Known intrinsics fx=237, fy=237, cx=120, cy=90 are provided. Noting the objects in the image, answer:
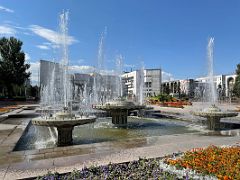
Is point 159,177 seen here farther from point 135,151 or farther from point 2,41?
point 2,41

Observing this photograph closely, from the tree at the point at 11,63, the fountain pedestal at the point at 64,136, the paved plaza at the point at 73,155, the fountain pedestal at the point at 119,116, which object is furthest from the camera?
the tree at the point at 11,63

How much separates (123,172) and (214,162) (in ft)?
5.63

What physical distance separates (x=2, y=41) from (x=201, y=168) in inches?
1932

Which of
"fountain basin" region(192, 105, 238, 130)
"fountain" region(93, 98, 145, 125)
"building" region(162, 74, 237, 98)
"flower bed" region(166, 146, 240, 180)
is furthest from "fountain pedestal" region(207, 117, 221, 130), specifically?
"building" region(162, 74, 237, 98)

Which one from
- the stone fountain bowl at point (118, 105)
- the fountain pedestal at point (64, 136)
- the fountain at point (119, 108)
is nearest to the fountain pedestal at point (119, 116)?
the fountain at point (119, 108)

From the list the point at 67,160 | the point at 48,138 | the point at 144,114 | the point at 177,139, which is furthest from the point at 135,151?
the point at 144,114

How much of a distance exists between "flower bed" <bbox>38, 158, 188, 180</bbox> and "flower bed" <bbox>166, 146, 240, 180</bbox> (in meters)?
0.33

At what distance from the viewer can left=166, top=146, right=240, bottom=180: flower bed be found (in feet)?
12.9

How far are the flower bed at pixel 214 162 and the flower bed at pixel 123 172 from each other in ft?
1.09

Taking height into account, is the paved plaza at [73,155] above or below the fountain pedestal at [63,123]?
below

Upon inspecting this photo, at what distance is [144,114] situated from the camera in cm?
1947

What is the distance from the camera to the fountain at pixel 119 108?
1177 cm

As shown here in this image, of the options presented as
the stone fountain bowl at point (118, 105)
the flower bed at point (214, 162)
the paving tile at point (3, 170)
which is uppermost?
the stone fountain bowl at point (118, 105)

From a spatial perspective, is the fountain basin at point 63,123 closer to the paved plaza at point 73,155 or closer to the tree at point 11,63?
the paved plaza at point 73,155
